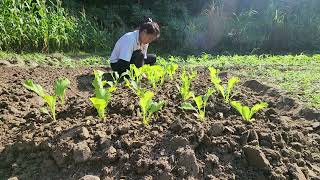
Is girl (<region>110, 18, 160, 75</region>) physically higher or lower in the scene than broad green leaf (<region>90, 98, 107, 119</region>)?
lower

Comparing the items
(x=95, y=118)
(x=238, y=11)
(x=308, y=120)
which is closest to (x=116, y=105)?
(x=95, y=118)

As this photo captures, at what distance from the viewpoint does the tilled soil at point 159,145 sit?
2.78 m

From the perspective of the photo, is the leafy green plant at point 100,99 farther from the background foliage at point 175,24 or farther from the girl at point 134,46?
the background foliage at point 175,24

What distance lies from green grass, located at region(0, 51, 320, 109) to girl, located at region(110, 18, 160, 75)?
1.15 meters

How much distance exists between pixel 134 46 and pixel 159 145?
2.84 metres

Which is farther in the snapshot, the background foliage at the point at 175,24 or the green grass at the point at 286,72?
the background foliage at the point at 175,24

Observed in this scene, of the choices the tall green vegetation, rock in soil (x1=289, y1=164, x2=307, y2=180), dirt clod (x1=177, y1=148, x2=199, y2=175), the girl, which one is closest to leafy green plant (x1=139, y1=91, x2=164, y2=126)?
dirt clod (x1=177, y1=148, x2=199, y2=175)

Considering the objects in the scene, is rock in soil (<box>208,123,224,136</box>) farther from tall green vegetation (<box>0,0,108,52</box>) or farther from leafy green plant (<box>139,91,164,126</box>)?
tall green vegetation (<box>0,0,108,52</box>)

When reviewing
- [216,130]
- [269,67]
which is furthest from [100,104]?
[269,67]

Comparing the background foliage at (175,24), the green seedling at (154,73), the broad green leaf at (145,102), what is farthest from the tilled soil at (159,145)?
the background foliage at (175,24)

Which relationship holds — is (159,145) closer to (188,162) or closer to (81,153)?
(188,162)

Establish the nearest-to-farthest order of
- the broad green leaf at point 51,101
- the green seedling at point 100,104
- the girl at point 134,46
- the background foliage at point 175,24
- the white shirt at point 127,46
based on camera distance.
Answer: the green seedling at point 100,104 → the broad green leaf at point 51,101 → the girl at point 134,46 → the white shirt at point 127,46 → the background foliage at point 175,24

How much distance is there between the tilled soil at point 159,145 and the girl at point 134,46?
5.48 ft

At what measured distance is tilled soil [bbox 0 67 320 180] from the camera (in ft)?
9.12
